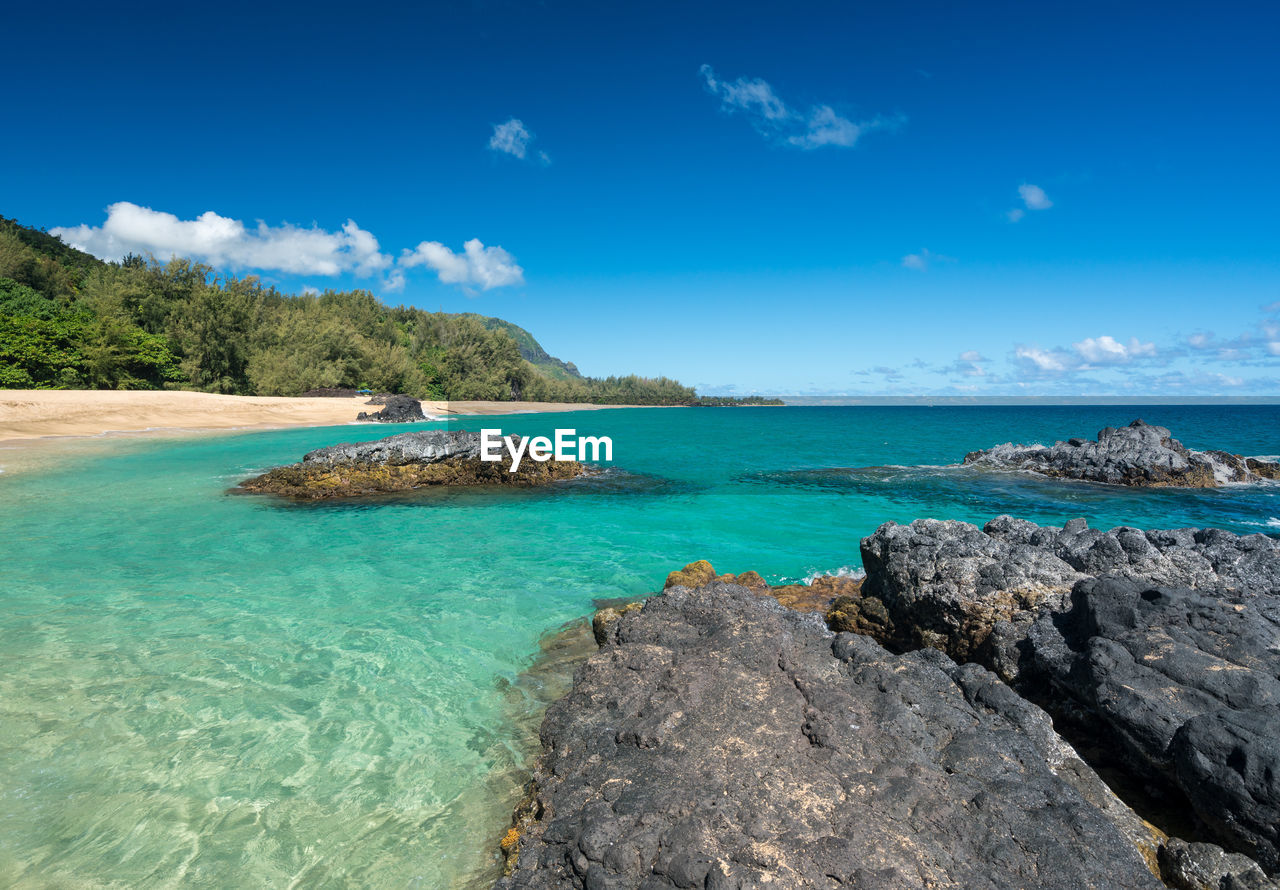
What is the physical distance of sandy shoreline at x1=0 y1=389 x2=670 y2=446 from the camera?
30.0 metres

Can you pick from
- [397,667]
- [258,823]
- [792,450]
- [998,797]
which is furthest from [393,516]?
[792,450]

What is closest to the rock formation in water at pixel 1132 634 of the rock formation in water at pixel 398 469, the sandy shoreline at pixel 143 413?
the rock formation in water at pixel 398 469

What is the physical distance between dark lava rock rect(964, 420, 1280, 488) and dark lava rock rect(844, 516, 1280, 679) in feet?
61.8

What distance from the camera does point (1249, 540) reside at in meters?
7.16

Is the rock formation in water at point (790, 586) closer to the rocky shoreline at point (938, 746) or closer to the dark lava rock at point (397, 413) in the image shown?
the rocky shoreline at point (938, 746)

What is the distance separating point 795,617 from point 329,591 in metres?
7.18

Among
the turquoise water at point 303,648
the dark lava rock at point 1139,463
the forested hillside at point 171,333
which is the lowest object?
the turquoise water at point 303,648

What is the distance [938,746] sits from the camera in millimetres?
4016

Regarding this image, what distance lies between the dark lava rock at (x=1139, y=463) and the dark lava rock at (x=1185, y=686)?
68.1 ft

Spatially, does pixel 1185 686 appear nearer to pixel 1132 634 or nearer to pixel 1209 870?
pixel 1132 634

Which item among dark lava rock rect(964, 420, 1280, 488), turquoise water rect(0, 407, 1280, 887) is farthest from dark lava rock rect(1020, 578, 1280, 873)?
dark lava rock rect(964, 420, 1280, 488)

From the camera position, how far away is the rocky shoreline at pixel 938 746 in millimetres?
3137

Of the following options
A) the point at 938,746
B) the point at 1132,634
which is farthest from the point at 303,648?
the point at 1132,634

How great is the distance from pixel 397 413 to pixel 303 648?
42389 millimetres
